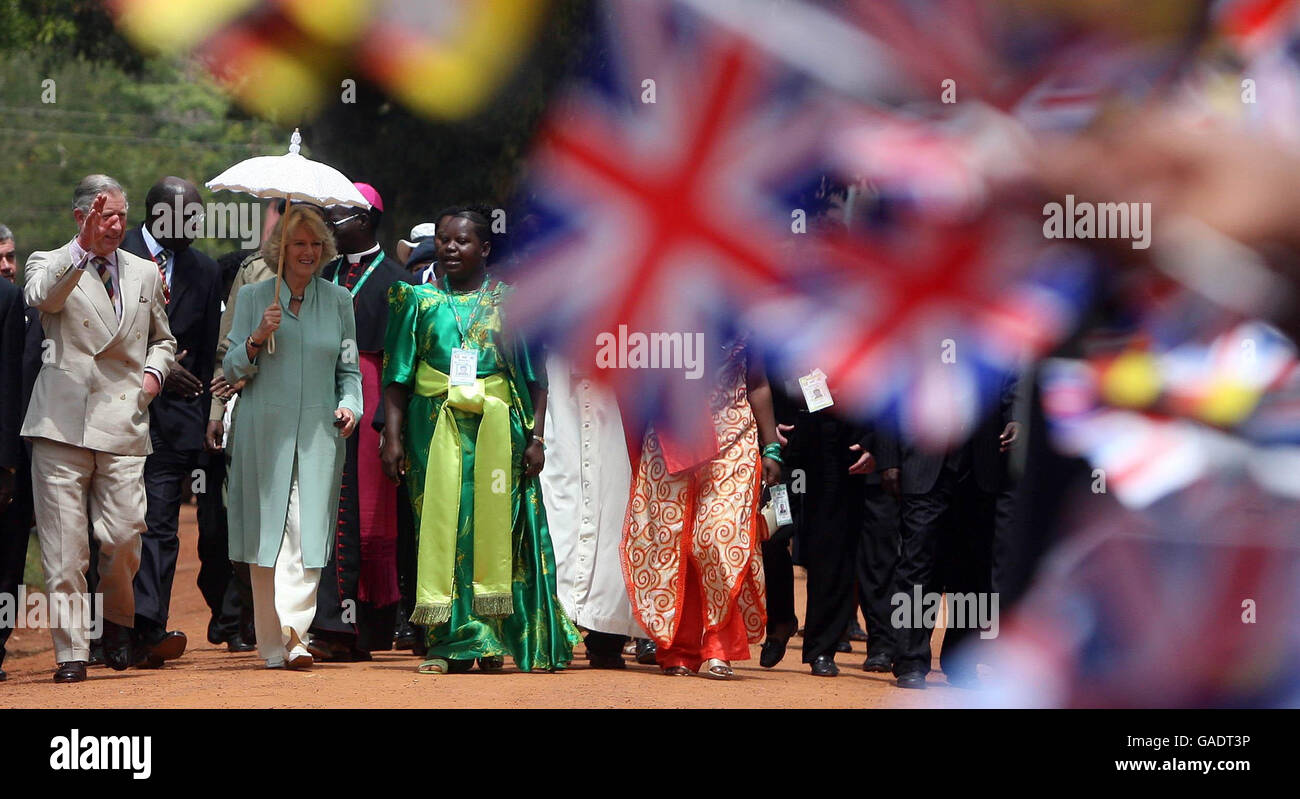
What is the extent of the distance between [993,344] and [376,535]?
5.84m

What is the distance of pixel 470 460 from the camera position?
7.14m

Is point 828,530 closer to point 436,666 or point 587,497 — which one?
point 587,497

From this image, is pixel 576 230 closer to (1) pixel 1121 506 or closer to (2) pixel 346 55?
(1) pixel 1121 506

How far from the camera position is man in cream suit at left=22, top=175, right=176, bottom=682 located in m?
6.61

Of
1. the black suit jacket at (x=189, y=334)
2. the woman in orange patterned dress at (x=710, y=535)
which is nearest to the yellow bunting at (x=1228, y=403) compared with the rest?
the woman in orange patterned dress at (x=710, y=535)

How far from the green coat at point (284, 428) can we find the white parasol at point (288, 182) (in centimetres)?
11

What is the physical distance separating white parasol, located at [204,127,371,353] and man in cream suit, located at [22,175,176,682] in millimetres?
442

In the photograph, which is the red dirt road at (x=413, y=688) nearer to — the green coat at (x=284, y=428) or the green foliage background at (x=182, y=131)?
the green coat at (x=284, y=428)

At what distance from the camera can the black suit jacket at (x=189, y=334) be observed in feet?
25.1

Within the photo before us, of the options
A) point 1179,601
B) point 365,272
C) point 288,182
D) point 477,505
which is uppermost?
point 288,182

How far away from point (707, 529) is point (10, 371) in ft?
8.76

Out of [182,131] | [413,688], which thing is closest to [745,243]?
[413,688]

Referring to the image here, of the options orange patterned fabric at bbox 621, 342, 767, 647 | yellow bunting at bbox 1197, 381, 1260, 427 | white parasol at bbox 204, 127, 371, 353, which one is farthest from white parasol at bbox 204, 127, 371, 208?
yellow bunting at bbox 1197, 381, 1260, 427

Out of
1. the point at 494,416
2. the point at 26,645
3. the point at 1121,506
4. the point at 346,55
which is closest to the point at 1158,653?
the point at 1121,506
